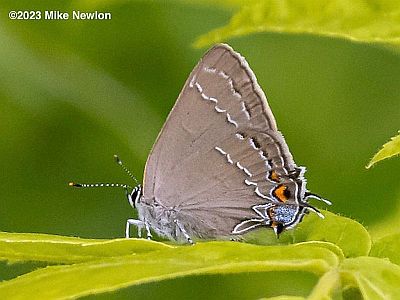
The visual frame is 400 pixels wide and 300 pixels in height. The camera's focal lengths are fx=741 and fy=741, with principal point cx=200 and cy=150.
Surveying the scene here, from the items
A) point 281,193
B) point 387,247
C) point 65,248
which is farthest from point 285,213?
point 65,248

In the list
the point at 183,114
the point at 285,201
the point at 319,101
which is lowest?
the point at 285,201

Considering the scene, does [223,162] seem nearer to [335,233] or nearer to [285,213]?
[285,213]

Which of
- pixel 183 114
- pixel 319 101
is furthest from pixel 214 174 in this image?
pixel 319 101

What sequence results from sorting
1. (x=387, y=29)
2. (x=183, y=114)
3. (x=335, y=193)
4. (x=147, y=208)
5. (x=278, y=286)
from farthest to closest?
(x=335, y=193), (x=278, y=286), (x=147, y=208), (x=183, y=114), (x=387, y=29)

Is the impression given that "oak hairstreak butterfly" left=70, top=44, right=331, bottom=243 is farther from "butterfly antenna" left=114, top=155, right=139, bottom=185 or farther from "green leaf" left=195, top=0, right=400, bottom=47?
"butterfly antenna" left=114, top=155, right=139, bottom=185

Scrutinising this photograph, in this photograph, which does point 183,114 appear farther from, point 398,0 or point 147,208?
point 398,0

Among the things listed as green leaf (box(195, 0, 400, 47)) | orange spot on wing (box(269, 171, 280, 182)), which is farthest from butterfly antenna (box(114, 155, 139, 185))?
green leaf (box(195, 0, 400, 47))
